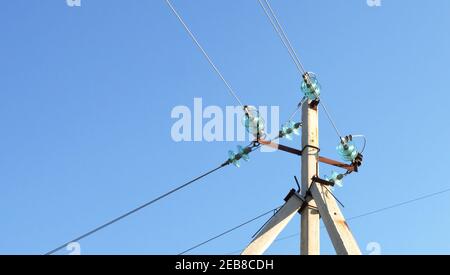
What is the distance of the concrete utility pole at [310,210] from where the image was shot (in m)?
10.4

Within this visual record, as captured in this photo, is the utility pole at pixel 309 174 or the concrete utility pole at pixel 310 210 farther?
the utility pole at pixel 309 174

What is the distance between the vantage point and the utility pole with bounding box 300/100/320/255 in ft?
35.0

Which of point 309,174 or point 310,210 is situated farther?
point 309,174

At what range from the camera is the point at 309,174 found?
11352 mm

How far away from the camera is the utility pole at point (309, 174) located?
10672mm

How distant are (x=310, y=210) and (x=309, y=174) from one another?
61 centimetres

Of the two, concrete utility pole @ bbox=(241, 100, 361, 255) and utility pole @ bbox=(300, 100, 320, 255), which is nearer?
concrete utility pole @ bbox=(241, 100, 361, 255)
